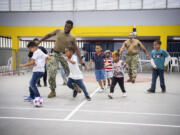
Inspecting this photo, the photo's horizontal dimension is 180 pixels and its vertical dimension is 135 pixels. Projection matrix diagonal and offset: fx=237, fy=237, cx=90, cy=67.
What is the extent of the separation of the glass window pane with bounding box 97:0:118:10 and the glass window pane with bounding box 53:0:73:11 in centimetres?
224

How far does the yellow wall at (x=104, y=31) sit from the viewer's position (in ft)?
57.9

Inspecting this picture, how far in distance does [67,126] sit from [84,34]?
592 inches

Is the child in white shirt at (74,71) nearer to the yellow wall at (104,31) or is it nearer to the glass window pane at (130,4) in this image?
the yellow wall at (104,31)

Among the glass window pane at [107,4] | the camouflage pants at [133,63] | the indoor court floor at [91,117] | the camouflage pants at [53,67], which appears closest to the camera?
the indoor court floor at [91,117]

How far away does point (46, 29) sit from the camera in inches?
741

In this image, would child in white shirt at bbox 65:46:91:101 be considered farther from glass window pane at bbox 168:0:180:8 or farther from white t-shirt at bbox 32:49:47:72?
glass window pane at bbox 168:0:180:8

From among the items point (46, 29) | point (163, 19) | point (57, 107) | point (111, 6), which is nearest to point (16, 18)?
point (46, 29)

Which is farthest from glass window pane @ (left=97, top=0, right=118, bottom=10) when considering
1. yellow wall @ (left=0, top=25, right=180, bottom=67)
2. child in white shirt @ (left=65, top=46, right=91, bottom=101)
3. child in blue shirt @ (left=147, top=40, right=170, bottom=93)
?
child in white shirt @ (left=65, top=46, right=91, bottom=101)

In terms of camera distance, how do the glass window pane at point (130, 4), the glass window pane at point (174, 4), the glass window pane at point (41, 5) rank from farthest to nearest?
1. the glass window pane at point (41, 5)
2. the glass window pane at point (130, 4)
3. the glass window pane at point (174, 4)

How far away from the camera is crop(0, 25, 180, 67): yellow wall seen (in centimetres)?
1764

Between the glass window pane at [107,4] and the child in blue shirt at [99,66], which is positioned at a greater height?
the glass window pane at [107,4]

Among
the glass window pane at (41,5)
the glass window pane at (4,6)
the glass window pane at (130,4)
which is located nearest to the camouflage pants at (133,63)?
the glass window pane at (130,4)

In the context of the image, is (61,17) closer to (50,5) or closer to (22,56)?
(50,5)

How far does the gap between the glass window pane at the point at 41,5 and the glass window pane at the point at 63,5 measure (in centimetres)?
57
